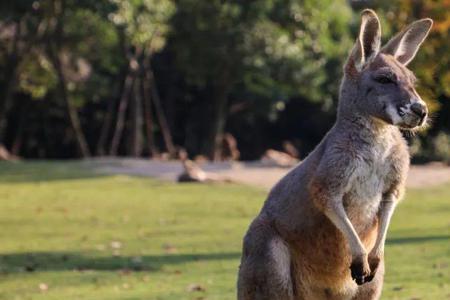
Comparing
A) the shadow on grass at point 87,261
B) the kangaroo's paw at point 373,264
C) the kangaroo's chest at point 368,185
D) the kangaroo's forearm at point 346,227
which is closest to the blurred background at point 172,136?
the shadow on grass at point 87,261

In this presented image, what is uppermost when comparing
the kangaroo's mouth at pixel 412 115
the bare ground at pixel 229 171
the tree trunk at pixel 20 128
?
the kangaroo's mouth at pixel 412 115

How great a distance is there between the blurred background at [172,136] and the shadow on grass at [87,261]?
3 centimetres

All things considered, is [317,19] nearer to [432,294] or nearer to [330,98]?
[330,98]

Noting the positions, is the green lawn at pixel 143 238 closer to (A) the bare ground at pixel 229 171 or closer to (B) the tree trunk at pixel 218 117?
(A) the bare ground at pixel 229 171

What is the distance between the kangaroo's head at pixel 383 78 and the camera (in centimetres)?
643

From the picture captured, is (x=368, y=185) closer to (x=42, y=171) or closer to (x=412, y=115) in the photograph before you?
(x=412, y=115)

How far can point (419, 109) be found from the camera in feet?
20.8

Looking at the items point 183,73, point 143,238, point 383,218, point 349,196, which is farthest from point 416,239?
point 183,73

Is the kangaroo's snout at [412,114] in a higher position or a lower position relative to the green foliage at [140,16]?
higher

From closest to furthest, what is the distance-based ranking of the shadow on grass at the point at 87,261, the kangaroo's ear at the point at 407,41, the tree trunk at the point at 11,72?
the kangaroo's ear at the point at 407,41
the shadow on grass at the point at 87,261
the tree trunk at the point at 11,72

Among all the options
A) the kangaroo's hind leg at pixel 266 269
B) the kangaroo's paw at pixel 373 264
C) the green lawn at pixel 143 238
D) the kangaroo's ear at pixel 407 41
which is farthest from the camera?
the green lawn at pixel 143 238

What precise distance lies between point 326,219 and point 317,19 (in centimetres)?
Answer: 2705

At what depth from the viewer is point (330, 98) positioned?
125 feet

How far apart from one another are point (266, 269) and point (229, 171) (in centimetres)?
2175
